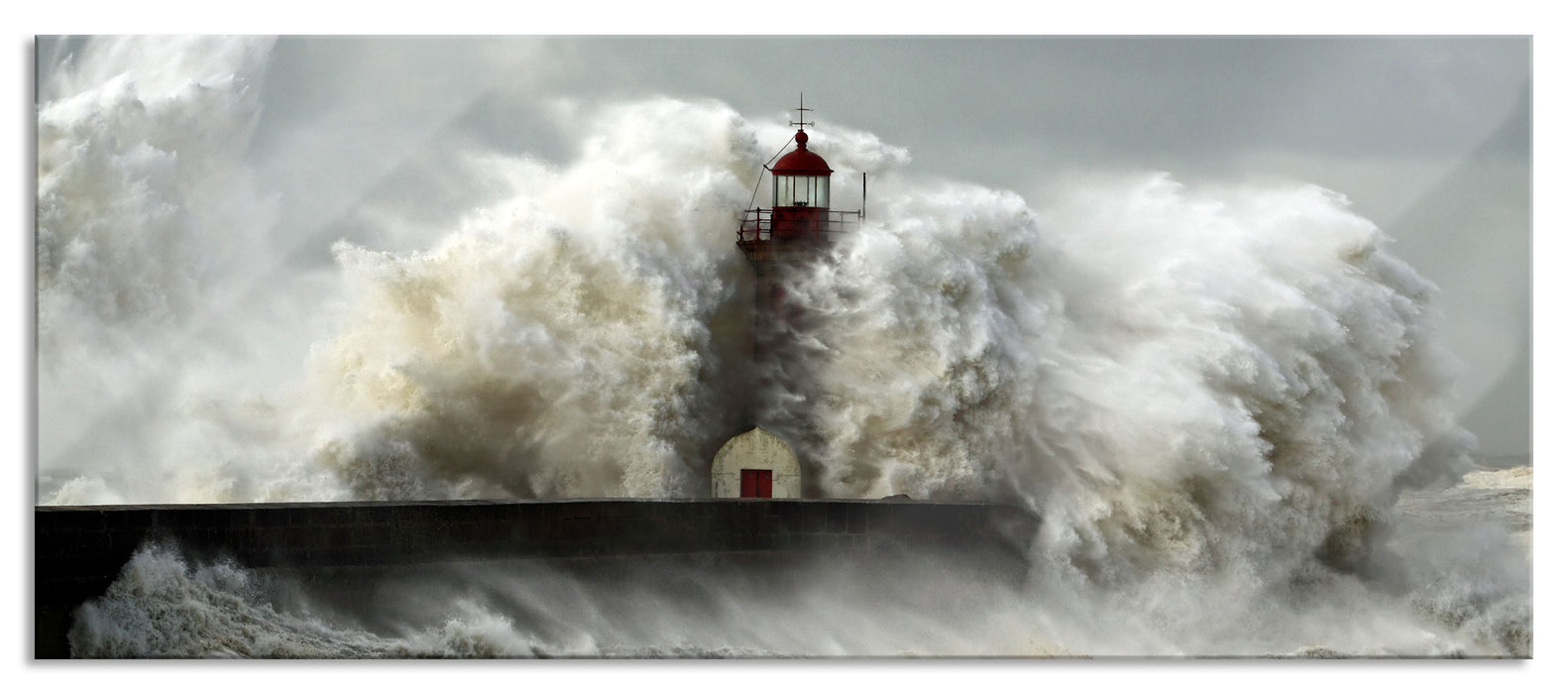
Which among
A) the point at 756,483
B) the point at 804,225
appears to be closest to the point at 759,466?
the point at 756,483

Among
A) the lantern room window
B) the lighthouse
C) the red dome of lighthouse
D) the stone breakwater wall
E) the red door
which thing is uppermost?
the red dome of lighthouse

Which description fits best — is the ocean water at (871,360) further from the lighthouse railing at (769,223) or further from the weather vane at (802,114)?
the weather vane at (802,114)

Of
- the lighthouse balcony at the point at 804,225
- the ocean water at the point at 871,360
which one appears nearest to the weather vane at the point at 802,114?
the ocean water at the point at 871,360

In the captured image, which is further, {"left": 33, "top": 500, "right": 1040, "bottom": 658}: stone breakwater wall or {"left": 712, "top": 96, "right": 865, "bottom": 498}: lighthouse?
{"left": 712, "top": 96, "right": 865, "bottom": 498}: lighthouse

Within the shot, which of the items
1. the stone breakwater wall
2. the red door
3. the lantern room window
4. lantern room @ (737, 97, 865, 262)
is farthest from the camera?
the lantern room window

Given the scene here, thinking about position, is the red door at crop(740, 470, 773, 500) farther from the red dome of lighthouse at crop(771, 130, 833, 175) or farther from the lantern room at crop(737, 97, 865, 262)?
the red dome of lighthouse at crop(771, 130, 833, 175)

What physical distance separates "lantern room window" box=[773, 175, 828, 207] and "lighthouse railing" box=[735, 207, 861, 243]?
118mm

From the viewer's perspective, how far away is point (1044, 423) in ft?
52.7

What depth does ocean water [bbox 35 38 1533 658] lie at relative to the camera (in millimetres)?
15320

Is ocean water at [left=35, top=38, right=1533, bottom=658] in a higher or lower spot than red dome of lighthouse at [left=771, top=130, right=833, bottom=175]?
lower

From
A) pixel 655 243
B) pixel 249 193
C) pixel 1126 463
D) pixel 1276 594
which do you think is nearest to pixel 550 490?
pixel 655 243

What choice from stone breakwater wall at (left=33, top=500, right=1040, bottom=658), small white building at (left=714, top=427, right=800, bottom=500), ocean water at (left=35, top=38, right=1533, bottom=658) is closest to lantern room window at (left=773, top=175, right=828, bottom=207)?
ocean water at (left=35, top=38, right=1533, bottom=658)

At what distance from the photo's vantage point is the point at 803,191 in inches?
652

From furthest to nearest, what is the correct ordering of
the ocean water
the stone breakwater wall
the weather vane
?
the ocean water → the weather vane → the stone breakwater wall
